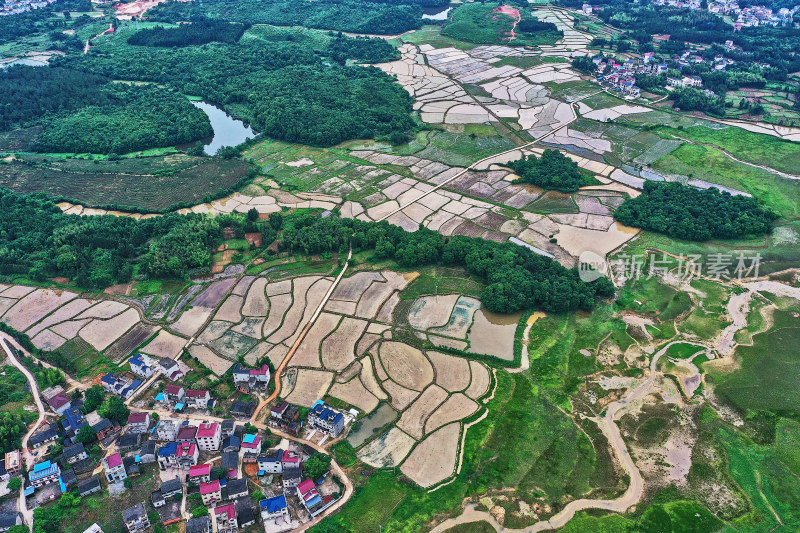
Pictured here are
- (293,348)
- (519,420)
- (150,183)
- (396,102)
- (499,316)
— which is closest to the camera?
(519,420)

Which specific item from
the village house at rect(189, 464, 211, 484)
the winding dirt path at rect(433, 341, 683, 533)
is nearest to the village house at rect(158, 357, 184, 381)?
the village house at rect(189, 464, 211, 484)

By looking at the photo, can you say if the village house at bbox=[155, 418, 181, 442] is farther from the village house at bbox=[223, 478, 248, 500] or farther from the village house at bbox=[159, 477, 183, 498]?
the village house at bbox=[223, 478, 248, 500]

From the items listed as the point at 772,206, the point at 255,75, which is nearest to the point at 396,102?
the point at 255,75

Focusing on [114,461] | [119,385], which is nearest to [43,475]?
[114,461]

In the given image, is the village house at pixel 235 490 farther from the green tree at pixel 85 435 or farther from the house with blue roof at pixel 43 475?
the house with blue roof at pixel 43 475

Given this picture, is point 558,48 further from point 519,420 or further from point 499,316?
point 519,420

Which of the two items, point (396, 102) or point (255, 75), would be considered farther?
point (255, 75)
